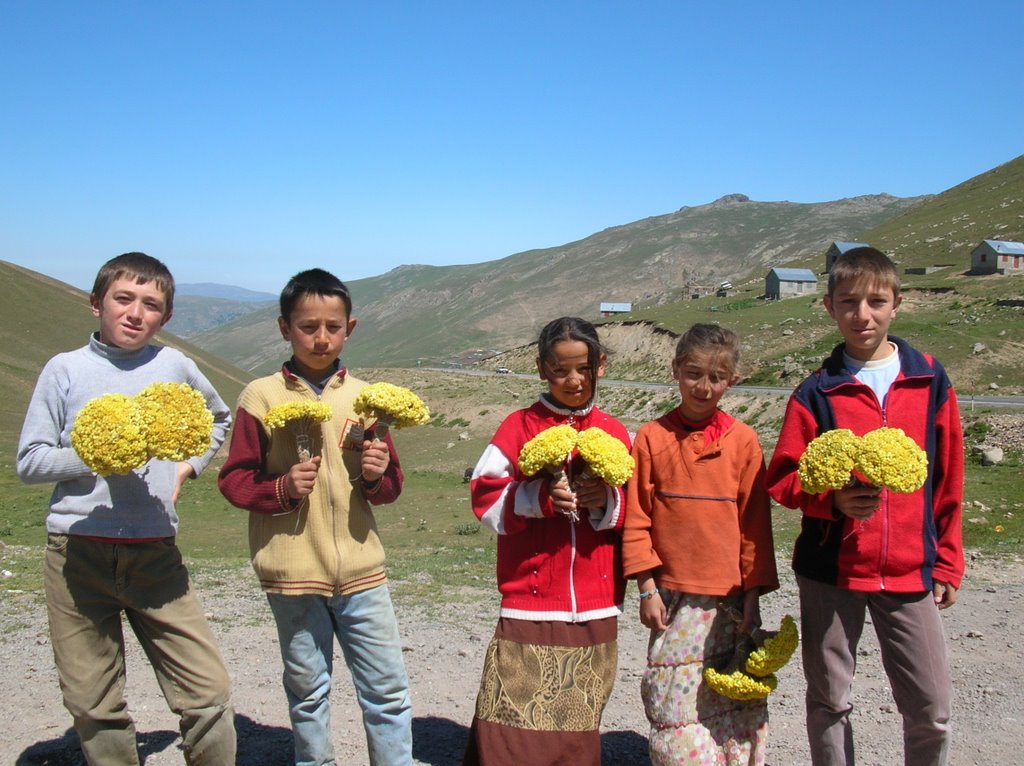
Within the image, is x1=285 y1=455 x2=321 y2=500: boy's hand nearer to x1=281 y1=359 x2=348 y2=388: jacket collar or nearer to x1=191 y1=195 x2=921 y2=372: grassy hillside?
x1=281 y1=359 x2=348 y2=388: jacket collar

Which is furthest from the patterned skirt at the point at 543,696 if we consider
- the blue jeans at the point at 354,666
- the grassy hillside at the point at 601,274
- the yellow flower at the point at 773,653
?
the grassy hillside at the point at 601,274

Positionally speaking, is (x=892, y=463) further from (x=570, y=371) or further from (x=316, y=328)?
(x=316, y=328)

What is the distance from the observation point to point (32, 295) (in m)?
55.8

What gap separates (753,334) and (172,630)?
40007 mm

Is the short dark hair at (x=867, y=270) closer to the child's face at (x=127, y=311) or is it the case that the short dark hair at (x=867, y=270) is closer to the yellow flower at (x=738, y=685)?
the yellow flower at (x=738, y=685)

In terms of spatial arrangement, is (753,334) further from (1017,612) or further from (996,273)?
(1017,612)

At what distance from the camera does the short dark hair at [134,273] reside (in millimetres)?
3525

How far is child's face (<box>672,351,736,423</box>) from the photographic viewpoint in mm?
3586

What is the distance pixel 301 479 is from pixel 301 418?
0.28 meters

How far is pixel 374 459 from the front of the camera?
11.6 ft

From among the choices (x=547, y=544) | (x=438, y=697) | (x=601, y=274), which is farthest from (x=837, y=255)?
(x=601, y=274)

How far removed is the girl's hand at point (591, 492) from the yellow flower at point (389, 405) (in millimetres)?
753

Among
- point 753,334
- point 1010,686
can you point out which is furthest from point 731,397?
point 1010,686

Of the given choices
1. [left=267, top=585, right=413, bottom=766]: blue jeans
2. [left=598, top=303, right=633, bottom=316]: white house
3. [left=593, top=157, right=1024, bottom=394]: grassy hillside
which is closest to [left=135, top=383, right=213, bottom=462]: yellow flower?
[left=267, top=585, right=413, bottom=766]: blue jeans
